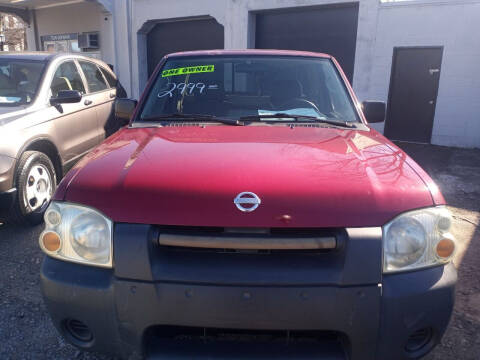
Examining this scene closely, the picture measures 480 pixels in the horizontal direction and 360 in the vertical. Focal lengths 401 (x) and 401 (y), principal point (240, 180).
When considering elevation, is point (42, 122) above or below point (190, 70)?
below

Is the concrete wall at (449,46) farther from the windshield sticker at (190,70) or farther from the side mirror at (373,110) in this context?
the windshield sticker at (190,70)

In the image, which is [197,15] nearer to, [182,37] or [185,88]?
[182,37]

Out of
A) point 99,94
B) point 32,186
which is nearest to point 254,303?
point 32,186

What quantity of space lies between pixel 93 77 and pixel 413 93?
23.4 feet

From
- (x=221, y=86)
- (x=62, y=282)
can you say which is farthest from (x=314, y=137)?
(x=62, y=282)

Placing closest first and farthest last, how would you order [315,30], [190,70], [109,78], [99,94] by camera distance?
1. [190,70]
2. [99,94]
3. [109,78]
4. [315,30]

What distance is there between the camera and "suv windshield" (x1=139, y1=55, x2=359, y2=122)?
2.85 metres

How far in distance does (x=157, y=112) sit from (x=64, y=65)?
9.50ft

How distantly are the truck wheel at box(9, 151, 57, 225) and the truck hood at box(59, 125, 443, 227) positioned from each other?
216cm

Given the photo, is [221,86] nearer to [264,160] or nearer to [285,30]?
[264,160]

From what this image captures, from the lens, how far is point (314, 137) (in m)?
2.32

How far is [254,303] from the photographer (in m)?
1.58

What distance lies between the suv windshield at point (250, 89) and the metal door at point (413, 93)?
22.8 feet

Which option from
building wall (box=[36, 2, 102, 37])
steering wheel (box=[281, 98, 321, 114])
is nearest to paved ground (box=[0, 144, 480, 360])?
steering wheel (box=[281, 98, 321, 114])
